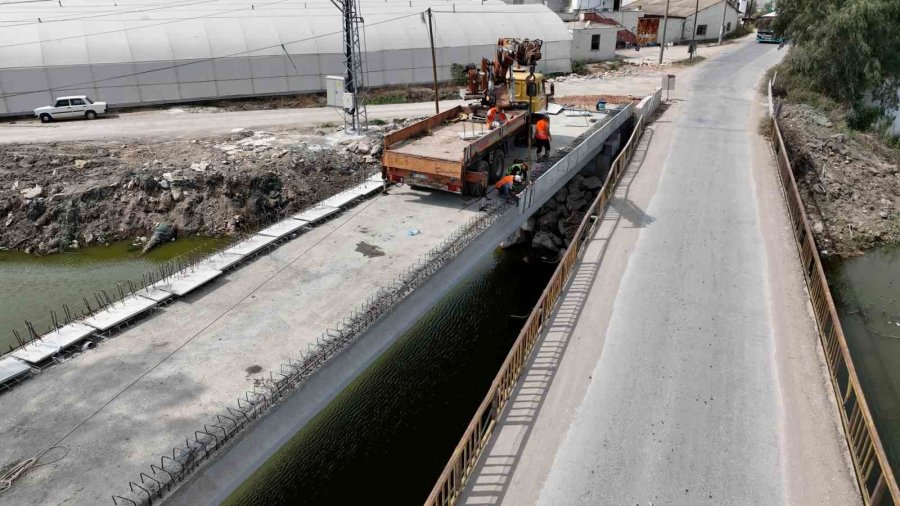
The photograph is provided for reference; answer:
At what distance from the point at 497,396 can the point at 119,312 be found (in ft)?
24.0

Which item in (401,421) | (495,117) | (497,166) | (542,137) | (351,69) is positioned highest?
(351,69)

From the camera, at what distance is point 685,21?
6216 cm

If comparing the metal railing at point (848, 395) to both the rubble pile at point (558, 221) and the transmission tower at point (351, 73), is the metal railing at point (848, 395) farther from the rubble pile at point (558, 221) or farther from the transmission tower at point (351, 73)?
the transmission tower at point (351, 73)

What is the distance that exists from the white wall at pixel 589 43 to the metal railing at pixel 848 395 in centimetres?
3493

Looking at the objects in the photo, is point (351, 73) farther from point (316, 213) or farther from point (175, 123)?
point (316, 213)

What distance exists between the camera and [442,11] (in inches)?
1689

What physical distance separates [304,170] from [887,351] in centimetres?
2024

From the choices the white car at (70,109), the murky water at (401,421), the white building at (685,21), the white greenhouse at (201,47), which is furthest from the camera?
the white building at (685,21)

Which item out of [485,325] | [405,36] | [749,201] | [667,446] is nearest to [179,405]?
[667,446]

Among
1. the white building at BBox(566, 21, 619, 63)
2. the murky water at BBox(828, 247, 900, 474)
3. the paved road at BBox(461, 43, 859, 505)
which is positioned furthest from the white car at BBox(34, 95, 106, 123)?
the white building at BBox(566, 21, 619, 63)

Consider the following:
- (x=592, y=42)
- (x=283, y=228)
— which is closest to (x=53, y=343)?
(x=283, y=228)

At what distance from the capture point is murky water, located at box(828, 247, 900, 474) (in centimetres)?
1422

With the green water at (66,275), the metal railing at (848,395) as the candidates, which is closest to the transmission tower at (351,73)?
the green water at (66,275)

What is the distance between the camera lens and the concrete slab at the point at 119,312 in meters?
10.8
